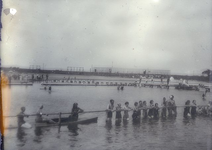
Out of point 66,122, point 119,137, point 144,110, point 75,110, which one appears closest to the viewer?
point 119,137

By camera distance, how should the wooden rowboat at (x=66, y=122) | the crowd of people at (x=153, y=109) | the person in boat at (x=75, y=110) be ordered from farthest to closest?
1. the crowd of people at (x=153, y=109)
2. the person in boat at (x=75, y=110)
3. the wooden rowboat at (x=66, y=122)

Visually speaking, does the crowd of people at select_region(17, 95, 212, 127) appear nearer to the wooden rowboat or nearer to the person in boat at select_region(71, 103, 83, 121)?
the person in boat at select_region(71, 103, 83, 121)

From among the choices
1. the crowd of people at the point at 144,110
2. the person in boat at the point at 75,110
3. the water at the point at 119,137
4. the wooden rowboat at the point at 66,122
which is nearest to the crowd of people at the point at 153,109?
the crowd of people at the point at 144,110

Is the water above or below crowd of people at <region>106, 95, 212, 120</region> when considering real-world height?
below

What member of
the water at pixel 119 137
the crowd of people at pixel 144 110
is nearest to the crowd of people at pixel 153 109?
the crowd of people at pixel 144 110

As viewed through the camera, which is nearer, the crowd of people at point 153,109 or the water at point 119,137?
the water at point 119,137

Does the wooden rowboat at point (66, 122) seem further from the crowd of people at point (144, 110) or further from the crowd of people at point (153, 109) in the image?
the crowd of people at point (153, 109)

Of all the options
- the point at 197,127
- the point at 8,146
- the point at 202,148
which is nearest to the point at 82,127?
the point at 8,146

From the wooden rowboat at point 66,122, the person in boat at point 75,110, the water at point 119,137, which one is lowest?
the water at point 119,137

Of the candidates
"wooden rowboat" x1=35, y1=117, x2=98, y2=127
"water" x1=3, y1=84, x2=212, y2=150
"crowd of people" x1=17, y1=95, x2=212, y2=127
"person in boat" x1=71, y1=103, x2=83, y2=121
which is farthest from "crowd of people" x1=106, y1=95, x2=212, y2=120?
"person in boat" x1=71, y1=103, x2=83, y2=121

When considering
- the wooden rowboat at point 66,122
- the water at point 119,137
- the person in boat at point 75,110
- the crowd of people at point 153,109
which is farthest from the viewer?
the crowd of people at point 153,109

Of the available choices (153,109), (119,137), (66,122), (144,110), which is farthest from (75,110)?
(153,109)

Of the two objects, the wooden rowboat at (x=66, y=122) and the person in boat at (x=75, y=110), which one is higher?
the person in boat at (x=75, y=110)

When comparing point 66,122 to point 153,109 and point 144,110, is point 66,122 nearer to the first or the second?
point 144,110
